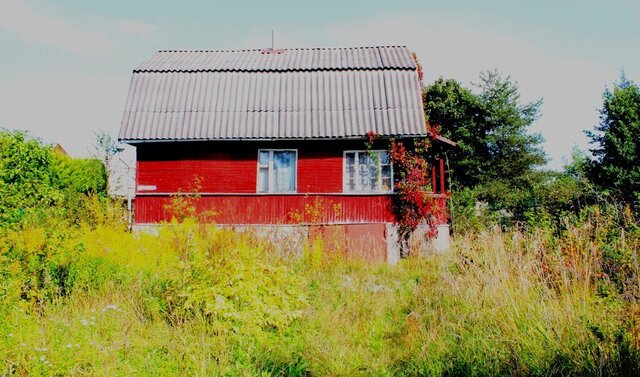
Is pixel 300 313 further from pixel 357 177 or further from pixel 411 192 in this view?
pixel 357 177

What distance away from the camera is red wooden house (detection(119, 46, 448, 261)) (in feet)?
45.4

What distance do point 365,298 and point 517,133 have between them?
28479mm

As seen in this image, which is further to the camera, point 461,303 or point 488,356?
point 461,303

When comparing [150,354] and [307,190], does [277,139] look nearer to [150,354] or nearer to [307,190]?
[307,190]

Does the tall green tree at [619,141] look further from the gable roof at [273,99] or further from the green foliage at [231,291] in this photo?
the green foliage at [231,291]

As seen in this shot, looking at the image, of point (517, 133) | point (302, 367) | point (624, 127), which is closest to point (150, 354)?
point (302, 367)

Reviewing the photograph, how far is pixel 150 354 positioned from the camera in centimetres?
450

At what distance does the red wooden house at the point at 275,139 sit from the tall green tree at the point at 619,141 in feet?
41.5

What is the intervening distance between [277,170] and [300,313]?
362 inches

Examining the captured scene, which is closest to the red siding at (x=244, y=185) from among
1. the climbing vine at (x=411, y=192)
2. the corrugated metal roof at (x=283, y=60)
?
the climbing vine at (x=411, y=192)

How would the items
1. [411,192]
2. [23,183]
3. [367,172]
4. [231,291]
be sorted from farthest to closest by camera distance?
[367,172] < [411,192] < [23,183] < [231,291]

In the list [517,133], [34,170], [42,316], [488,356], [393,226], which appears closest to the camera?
[488,356]

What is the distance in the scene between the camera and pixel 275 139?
1398cm

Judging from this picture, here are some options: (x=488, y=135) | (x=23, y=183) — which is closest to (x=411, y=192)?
(x=23, y=183)
